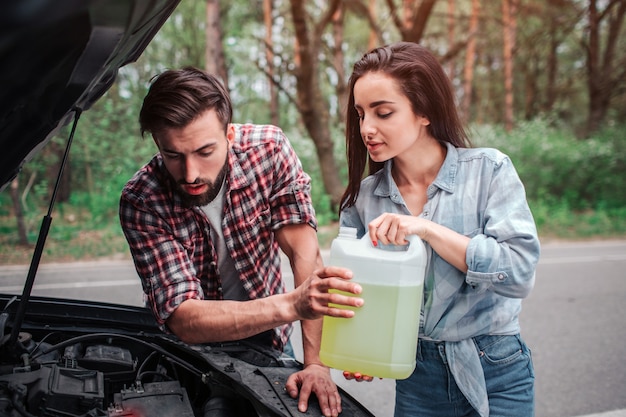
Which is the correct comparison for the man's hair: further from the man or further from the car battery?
the car battery

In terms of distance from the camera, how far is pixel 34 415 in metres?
1.33

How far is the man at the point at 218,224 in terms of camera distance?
1.74m

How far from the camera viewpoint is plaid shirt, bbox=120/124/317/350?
1959 mm

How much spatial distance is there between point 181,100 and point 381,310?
96 cm

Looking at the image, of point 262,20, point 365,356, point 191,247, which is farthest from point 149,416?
point 262,20

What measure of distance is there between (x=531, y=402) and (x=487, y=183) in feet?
2.06

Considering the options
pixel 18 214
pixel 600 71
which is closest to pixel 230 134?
pixel 18 214

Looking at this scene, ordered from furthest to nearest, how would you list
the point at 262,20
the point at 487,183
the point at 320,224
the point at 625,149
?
the point at 262,20
the point at 625,149
the point at 320,224
the point at 487,183

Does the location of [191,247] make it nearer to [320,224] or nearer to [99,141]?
[320,224]

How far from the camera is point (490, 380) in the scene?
158 cm

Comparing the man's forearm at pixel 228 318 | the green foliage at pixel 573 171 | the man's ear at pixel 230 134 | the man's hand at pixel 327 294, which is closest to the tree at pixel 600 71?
the green foliage at pixel 573 171

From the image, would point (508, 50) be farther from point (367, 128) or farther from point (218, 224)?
point (367, 128)

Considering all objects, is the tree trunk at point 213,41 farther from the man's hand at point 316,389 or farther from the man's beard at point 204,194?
the man's hand at point 316,389

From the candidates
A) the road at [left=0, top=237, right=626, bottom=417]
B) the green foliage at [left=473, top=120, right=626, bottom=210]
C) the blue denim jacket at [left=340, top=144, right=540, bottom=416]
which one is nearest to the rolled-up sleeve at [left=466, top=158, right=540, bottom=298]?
the blue denim jacket at [left=340, top=144, right=540, bottom=416]
